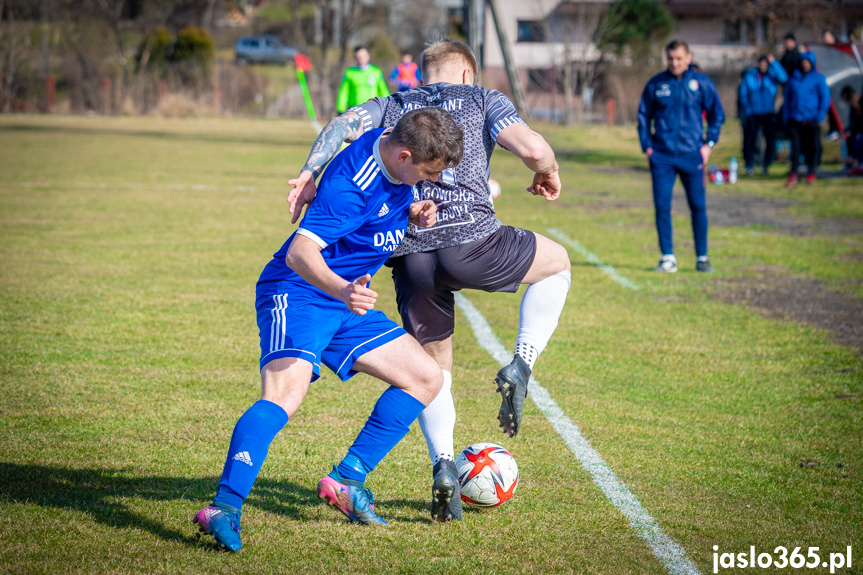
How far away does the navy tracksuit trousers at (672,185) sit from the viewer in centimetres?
904

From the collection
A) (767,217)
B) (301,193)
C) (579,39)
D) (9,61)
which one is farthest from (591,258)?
(579,39)

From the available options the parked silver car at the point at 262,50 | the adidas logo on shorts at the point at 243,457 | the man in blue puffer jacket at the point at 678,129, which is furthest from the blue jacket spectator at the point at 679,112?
the parked silver car at the point at 262,50

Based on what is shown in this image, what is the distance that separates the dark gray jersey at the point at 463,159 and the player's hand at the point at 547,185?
269 mm

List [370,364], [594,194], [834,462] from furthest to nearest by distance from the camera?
[594,194] < [834,462] < [370,364]

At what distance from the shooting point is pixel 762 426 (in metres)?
4.92

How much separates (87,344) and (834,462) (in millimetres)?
5047

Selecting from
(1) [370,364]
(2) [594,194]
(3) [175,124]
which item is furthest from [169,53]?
(1) [370,364]

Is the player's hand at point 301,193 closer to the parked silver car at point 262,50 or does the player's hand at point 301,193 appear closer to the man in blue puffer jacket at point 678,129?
the man in blue puffer jacket at point 678,129

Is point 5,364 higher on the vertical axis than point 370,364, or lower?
lower

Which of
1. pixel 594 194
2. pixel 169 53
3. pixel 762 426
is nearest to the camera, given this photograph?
pixel 762 426

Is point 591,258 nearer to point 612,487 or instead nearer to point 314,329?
point 612,487

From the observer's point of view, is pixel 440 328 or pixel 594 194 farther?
pixel 594 194

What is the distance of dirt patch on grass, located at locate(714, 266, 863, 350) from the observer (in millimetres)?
7367

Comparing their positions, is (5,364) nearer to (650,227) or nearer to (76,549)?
(76,549)
